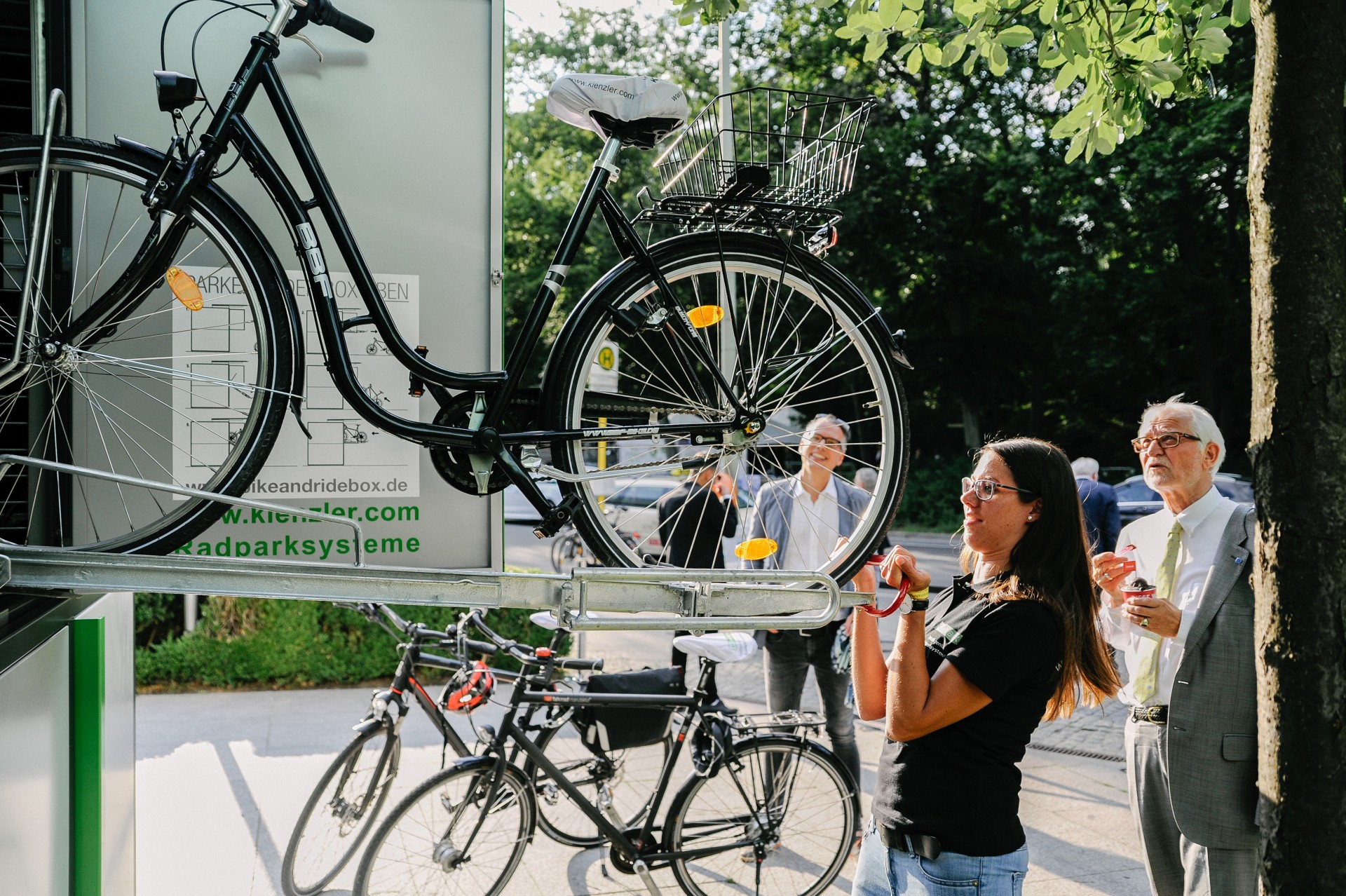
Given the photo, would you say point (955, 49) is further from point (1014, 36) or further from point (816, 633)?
point (816, 633)

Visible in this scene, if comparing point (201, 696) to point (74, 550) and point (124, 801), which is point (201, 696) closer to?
point (124, 801)

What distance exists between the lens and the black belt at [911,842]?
8.26 ft

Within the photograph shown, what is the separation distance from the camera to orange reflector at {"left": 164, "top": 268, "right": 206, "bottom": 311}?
2436 millimetres

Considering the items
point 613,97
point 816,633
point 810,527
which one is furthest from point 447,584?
point 816,633

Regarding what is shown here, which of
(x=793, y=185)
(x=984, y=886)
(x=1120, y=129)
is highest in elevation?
(x=1120, y=129)

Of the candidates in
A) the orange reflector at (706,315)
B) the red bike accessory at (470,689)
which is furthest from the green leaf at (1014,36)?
the red bike accessory at (470,689)

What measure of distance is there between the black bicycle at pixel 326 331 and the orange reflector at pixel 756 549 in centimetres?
1

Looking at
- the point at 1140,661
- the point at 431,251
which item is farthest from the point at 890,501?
the point at 431,251

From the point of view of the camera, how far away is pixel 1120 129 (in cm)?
367

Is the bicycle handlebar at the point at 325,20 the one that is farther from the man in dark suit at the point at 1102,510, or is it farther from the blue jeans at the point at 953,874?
the man in dark suit at the point at 1102,510

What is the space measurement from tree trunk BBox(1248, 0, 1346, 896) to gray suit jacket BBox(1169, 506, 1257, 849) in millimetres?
766

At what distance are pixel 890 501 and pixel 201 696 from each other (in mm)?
6532

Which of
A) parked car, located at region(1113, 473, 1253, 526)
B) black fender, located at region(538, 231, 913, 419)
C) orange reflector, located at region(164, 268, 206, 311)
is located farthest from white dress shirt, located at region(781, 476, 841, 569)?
parked car, located at region(1113, 473, 1253, 526)

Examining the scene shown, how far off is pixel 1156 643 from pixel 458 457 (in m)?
2.40
